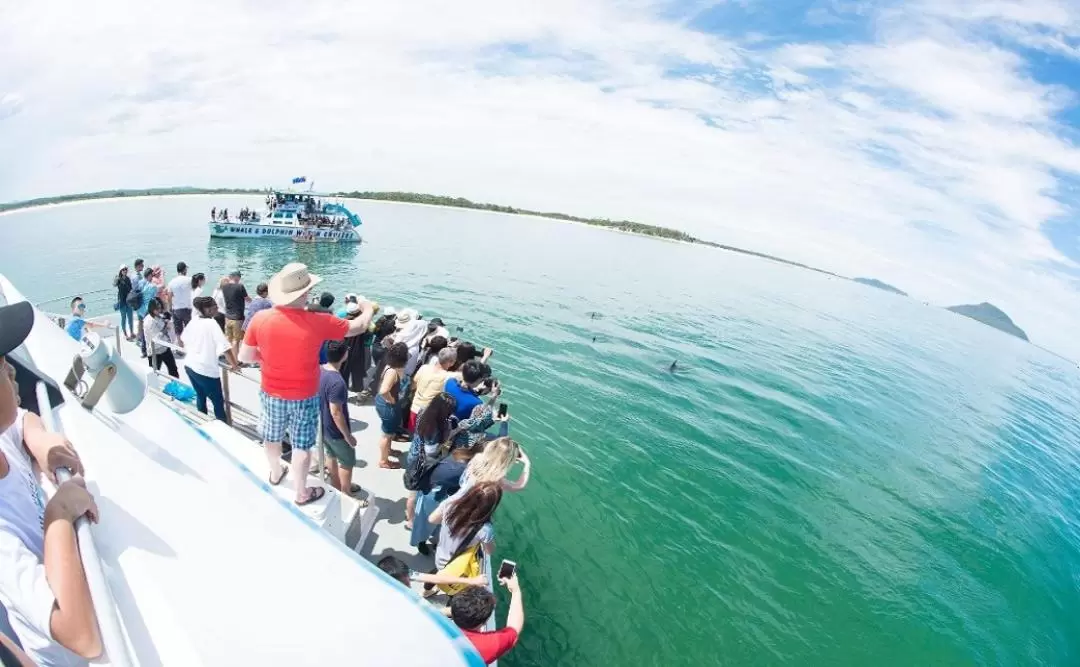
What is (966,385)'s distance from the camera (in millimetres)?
32750

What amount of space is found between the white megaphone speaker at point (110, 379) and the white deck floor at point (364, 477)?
54.8 inches

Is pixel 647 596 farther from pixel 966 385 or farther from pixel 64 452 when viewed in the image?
pixel 966 385

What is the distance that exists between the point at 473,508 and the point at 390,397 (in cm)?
276

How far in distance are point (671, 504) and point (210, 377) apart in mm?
8419

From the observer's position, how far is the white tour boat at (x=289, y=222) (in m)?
43.6

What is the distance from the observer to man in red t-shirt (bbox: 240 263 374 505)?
4016mm

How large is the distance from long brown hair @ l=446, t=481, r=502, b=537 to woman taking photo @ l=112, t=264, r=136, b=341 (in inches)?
441

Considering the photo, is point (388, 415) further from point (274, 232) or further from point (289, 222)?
point (274, 232)

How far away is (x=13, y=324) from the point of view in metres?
1.68

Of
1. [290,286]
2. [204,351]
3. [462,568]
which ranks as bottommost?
[462,568]

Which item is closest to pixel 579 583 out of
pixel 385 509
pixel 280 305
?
pixel 385 509

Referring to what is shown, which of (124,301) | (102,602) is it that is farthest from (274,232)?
(102,602)

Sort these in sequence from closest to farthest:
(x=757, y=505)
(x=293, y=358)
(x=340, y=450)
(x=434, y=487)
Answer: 1. (x=293, y=358)
2. (x=434, y=487)
3. (x=340, y=450)
4. (x=757, y=505)

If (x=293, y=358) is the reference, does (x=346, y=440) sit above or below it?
below
